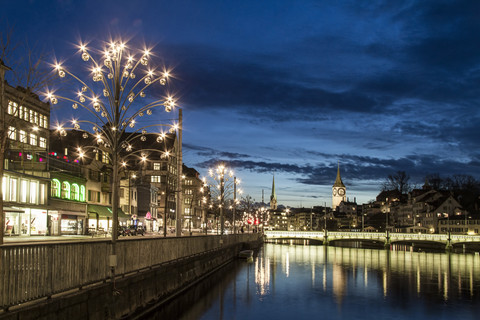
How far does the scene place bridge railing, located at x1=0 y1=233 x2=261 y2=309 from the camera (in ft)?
43.2

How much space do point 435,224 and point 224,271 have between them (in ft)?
Result: 403

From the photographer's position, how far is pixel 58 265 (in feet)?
51.4

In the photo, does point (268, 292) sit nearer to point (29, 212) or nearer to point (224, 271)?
point (224, 271)

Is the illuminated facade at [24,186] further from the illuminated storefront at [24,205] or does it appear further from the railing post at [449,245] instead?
the railing post at [449,245]

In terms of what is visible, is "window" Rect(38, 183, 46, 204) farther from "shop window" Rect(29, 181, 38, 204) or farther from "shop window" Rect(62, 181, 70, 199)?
"shop window" Rect(62, 181, 70, 199)

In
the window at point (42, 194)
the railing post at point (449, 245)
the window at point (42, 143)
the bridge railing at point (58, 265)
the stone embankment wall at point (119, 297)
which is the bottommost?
the railing post at point (449, 245)

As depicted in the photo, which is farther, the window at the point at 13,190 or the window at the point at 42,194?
the window at the point at 42,194

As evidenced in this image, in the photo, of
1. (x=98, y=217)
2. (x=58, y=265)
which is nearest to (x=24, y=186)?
(x=98, y=217)

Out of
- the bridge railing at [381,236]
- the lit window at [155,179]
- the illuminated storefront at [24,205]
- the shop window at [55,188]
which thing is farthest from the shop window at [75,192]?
the bridge railing at [381,236]

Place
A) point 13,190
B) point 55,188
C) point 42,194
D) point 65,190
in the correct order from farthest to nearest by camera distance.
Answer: point 65,190, point 55,188, point 42,194, point 13,190

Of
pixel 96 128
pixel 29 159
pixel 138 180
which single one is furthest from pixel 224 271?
pixel 138 180

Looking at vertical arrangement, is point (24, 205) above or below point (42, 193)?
below

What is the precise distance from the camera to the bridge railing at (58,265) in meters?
13.2

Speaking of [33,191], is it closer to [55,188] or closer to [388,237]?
[55,188]
